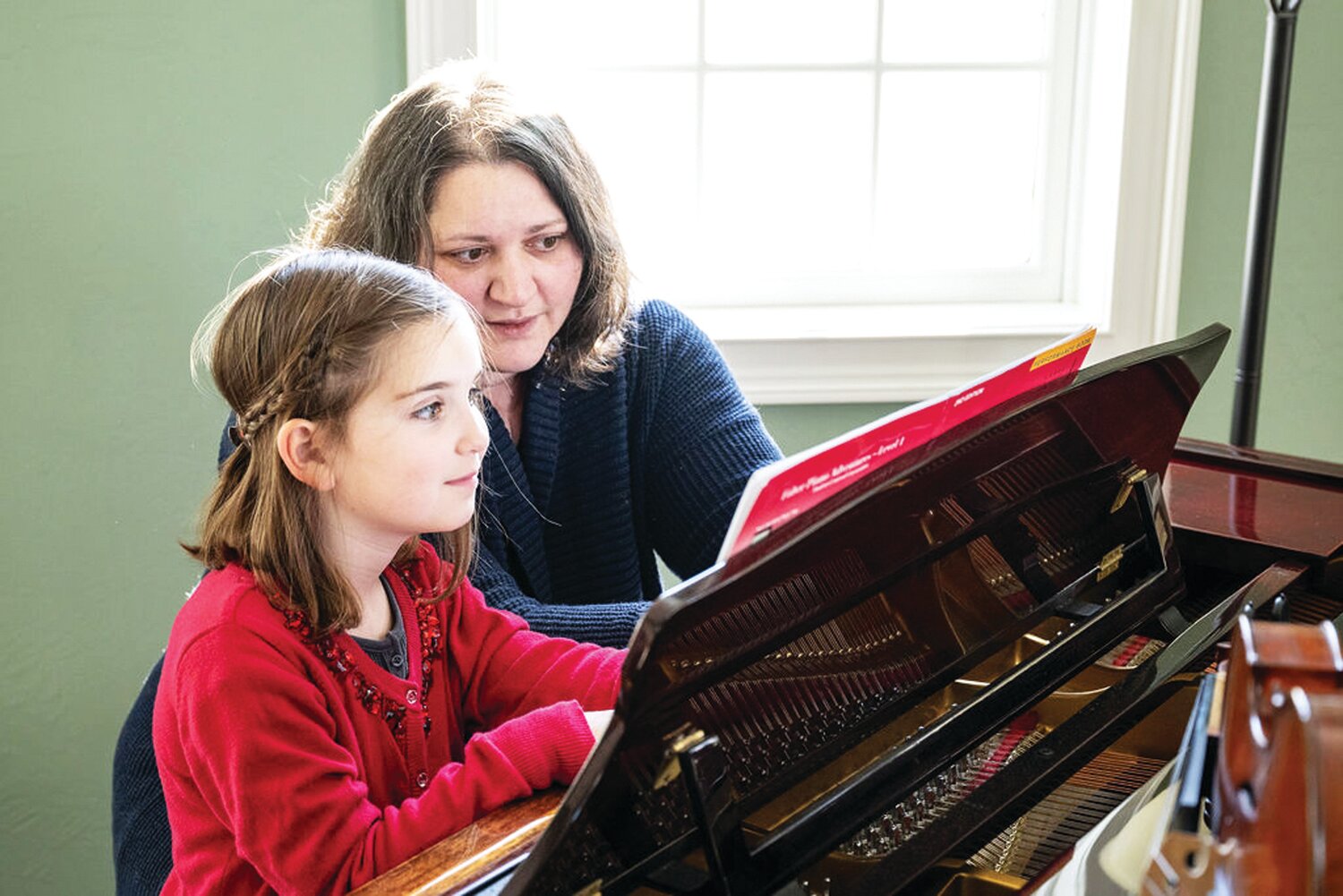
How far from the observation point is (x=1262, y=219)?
7.22ft

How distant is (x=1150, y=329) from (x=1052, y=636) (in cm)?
141

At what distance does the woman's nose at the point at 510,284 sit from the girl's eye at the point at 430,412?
0.41 metres

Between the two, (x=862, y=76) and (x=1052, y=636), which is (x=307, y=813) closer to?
(x=1052, y=636)

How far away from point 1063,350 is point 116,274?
161 cm

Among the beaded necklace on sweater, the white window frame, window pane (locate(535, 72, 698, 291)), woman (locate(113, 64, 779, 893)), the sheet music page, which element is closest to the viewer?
the sheet music page

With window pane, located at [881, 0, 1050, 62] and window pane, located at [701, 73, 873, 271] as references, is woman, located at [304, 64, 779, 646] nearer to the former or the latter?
window pane, located at [701, 73, 873, 271]

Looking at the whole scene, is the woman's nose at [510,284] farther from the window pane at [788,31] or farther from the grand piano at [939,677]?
the window pane at [788,31]

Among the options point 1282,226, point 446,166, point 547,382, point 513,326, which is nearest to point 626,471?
point 547,382

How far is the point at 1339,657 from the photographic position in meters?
0.65

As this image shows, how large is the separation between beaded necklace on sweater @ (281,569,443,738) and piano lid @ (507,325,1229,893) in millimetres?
360

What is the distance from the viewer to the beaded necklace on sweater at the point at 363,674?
47.6 inches

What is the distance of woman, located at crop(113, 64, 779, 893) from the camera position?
5.35ft

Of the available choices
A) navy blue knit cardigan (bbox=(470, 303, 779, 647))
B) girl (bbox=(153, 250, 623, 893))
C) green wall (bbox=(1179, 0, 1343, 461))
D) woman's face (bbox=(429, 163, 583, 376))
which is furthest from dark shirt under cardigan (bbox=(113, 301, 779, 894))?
green wall (bbox=(1179, 0, 1343, 461))

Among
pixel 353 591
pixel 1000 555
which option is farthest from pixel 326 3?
pixel 1000 555
